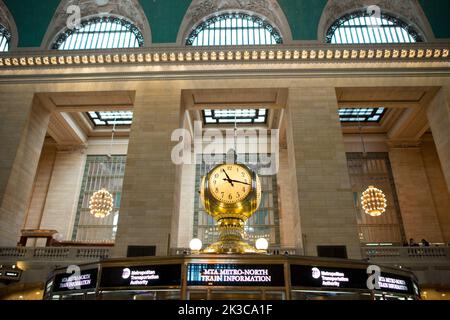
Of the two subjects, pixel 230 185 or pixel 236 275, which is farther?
pixel 230 185

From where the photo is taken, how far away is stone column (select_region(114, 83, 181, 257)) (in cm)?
1207

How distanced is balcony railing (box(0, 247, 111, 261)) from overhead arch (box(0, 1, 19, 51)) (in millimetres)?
8651

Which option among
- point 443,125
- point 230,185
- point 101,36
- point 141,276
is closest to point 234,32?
point 101,36

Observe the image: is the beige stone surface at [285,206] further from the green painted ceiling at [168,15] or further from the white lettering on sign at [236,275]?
the white lettering on sign at [236,275]

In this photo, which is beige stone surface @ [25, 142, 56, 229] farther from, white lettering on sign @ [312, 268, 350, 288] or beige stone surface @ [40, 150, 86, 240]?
white lettering on sign @ [312, 268, 350, 288]

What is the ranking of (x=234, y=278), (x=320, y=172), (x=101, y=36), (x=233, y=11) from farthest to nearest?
(x=233, y=11) → (x=101, y=36) → (x=320, y=172) → (x=234, y=278)

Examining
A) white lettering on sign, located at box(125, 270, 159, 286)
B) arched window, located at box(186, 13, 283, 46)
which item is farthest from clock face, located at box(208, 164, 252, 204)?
arched window, located at box(186, 13, 283, 46)

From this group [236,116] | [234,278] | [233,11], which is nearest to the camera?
[234,278]

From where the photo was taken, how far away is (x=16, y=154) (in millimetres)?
13516

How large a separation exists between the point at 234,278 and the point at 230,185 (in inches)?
35.3

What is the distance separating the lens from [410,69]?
1428 cm

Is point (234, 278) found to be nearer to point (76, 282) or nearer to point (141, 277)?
point (141, 277)
